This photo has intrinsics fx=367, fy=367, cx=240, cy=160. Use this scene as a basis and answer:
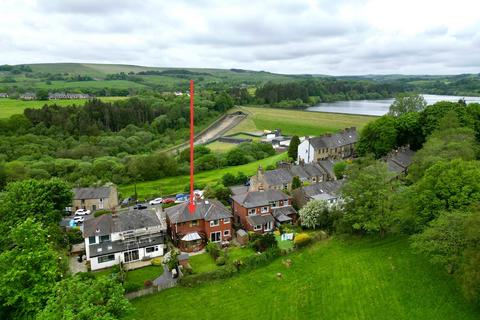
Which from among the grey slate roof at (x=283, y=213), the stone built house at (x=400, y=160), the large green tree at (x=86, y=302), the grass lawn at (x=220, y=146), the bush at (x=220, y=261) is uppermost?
the large green tree at (x=86, y=302)

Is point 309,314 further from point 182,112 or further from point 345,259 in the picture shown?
point 182,112

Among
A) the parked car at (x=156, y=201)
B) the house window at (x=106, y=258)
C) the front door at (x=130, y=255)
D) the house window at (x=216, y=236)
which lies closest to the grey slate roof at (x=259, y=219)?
the house window at (x=216, y=236)

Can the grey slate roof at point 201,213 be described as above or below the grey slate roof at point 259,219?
above

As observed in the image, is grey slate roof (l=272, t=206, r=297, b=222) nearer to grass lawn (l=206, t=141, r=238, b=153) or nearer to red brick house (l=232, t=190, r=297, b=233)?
red brick house (l=232, t=190, r=297, b=233)

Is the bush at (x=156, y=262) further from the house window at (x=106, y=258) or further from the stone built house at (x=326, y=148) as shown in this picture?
the stone built house at (x=326, y=148)

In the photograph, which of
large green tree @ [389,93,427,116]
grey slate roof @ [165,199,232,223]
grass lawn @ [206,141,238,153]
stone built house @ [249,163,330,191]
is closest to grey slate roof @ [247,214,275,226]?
grey slate roof @ [165,199,232,223]

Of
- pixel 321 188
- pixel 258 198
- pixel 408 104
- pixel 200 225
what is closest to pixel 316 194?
pixel 321 188

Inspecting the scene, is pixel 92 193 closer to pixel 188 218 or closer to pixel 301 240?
pixel 188 218
